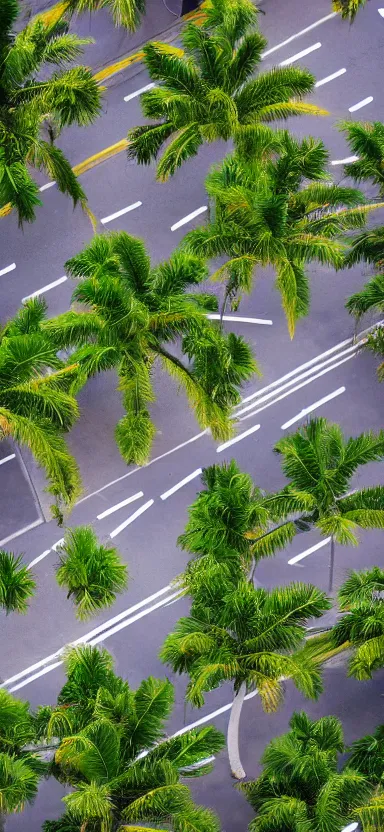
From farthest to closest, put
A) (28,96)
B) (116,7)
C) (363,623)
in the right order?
1. (116,7)
2. (28,96)
3. (363,623)

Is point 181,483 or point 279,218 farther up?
point 279,218

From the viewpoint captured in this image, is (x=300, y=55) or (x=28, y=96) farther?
(x=300, y=55)

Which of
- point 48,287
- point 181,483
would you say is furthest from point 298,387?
point 48,287

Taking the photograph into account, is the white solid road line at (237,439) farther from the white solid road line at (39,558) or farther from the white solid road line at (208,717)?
the white solid road line at (208,717)

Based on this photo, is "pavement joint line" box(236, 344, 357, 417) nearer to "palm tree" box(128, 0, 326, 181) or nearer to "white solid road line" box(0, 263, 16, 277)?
"palm tree" box(128, 0, 326, 181)

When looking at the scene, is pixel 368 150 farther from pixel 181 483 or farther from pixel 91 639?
pixel 91 639

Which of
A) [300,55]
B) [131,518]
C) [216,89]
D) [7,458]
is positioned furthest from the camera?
[300,55]

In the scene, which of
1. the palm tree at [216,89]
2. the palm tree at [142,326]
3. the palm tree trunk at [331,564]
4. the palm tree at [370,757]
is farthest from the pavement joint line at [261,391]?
the palm tree at [370,757]

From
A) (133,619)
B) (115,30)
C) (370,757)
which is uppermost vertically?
(115,30)
